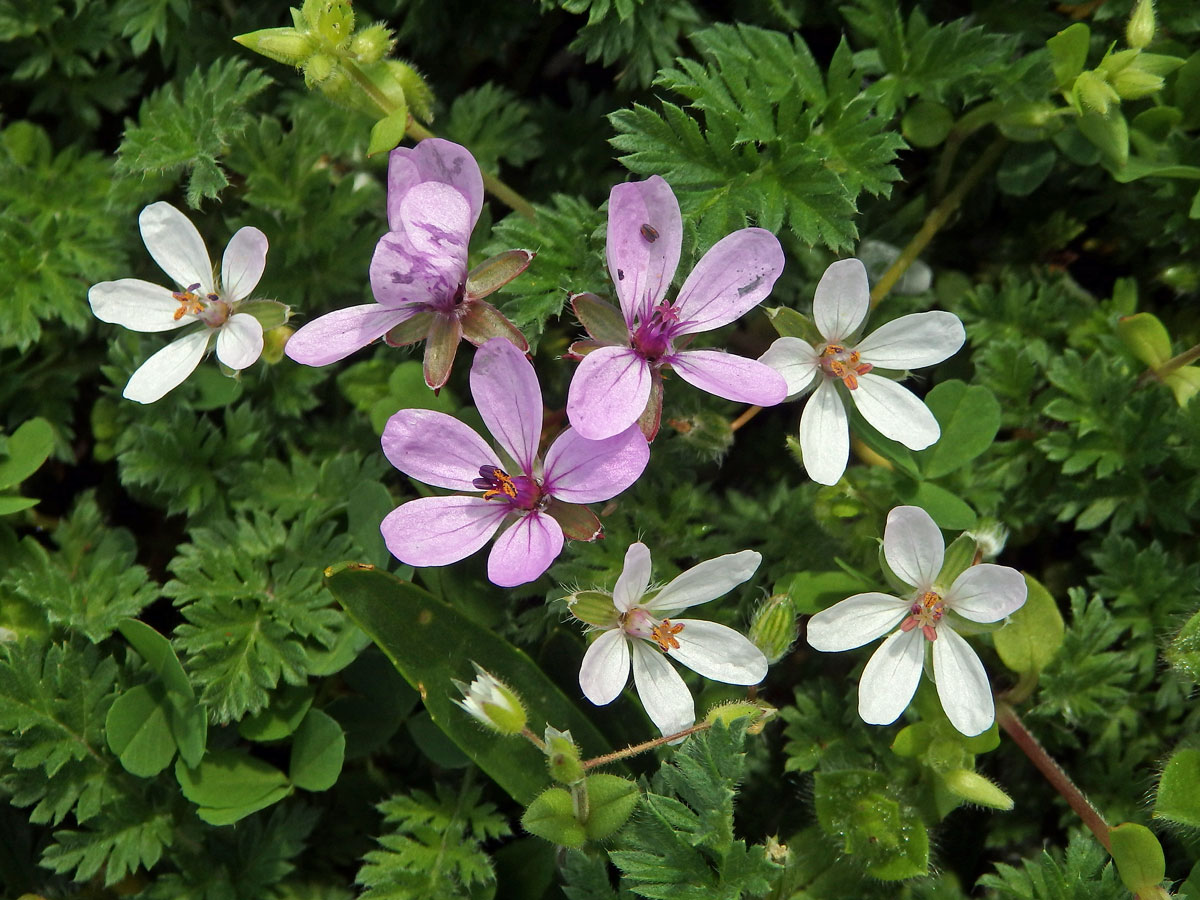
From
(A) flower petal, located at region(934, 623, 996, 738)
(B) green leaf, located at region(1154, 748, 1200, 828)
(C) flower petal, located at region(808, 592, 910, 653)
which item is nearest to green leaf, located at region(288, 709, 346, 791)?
(C) flower petal, located at region(808, 592, 910, 653)

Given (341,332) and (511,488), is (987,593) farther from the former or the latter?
(341,332)

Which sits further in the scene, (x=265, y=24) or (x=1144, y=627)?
(x=265, y=24)

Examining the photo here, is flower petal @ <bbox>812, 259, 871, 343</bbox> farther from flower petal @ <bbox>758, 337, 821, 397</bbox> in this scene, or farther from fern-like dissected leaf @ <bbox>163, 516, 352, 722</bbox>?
fern-like dissected leaf @ <bbox>163, 516, 352, 722</bbox>

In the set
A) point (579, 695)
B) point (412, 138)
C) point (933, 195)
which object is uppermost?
point (412, 138)

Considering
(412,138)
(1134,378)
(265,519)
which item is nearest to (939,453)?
(1134,378)

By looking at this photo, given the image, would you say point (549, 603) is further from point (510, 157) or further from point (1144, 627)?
point (1144, 627)

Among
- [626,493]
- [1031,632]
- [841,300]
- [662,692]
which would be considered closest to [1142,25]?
[841,300]
